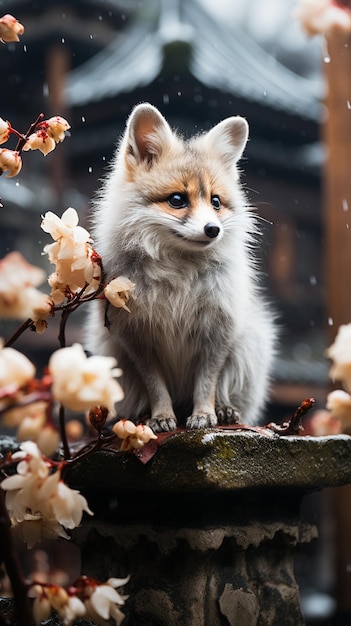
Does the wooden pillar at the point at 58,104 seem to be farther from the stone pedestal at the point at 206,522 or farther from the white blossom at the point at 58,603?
the white blossom at the point at 58,603

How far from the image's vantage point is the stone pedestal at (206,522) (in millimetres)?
2172

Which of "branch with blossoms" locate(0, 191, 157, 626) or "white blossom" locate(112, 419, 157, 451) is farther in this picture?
"white blossom" locate(112, 419, 157, 451)

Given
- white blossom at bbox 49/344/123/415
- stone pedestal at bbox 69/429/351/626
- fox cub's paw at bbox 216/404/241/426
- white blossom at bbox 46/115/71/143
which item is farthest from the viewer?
fox cub's paw at bbox 216/404/241/426

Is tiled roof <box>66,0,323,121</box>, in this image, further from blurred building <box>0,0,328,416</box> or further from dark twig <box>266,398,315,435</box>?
dark twig <box>266,398,315,435</box>

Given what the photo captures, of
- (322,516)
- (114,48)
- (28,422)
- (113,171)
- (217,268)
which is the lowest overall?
(322,516)

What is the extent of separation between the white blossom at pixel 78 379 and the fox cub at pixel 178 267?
83cm

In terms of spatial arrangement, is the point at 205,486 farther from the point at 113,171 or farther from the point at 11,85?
the point at 11,85

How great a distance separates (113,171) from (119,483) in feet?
3.46

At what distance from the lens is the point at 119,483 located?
7.61ft

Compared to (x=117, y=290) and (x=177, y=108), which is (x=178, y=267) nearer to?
(x=117, y=290)

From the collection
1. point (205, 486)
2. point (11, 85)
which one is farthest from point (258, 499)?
point (11, 85)

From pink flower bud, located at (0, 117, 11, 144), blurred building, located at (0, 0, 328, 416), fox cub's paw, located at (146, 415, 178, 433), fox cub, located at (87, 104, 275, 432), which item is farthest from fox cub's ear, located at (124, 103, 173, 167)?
blurred building, located at (0, 0, 328, 416)

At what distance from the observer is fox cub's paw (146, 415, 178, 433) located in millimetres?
2363

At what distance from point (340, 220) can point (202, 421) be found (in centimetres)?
272
